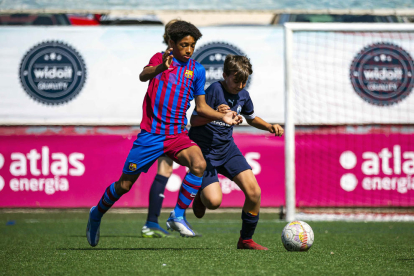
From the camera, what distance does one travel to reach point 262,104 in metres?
8.07

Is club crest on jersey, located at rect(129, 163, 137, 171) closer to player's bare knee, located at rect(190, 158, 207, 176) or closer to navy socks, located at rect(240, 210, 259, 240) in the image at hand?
player's bare knee, located at rect(190, 158, 207, 176)

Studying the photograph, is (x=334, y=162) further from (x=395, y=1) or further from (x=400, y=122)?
(x=395, y=1)

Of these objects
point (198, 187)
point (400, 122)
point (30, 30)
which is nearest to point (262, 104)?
Answer: point (400, 122)

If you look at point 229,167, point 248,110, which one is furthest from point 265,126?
point 229,167

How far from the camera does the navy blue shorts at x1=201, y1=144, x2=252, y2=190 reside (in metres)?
4.51

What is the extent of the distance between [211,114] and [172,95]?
14.4 inches

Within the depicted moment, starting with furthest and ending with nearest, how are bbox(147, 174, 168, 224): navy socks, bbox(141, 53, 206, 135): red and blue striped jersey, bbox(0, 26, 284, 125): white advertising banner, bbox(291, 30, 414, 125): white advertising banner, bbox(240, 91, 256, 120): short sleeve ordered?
bbox(0, 26, 284, 125): white advertising banner → bbox(291, 30, 414, 125): white advertising banner → bbox(147, 174, 168, 224): navy socks → bbox(240, 91, 256, 120): short sleeve → bbox(141, 53, 206, 135): red and blue striped jersey

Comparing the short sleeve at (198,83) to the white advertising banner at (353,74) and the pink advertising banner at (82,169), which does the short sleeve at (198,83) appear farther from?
the white advertising banner at (353,74)

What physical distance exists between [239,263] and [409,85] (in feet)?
17.4

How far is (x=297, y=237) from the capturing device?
164 inches

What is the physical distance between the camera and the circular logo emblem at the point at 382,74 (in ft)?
26.2

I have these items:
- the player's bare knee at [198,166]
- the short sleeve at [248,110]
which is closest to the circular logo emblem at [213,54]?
the short sleeve at [248,110]

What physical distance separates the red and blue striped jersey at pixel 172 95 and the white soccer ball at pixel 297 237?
1063mm

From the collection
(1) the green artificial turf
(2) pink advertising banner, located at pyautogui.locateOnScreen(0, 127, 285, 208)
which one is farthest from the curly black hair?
(2) pink advertising banner, located at pyautogui.locateOnScreen(0, 127, 285, 208)
